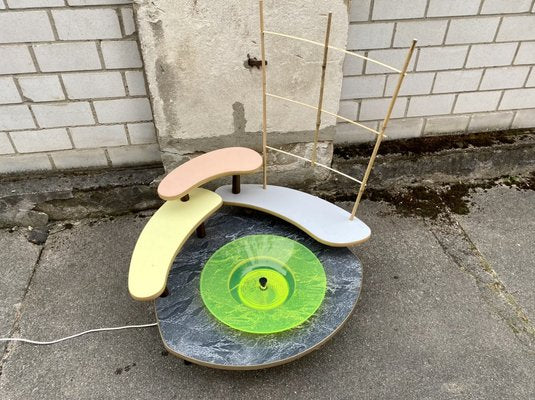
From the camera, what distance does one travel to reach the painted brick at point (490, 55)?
2641 mm

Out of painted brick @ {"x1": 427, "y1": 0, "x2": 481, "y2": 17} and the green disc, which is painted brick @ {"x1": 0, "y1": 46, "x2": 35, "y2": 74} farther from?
painted brick @ {"x1": 427, "y1": 0, "x2": 481, "y2": 17}

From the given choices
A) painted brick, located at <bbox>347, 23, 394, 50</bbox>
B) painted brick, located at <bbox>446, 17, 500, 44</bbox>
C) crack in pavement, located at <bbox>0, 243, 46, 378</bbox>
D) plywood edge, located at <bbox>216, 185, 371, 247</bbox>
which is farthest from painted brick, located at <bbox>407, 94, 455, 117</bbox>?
crack in pavement, located at <bbox>0, 243, 46, 378</bbox>

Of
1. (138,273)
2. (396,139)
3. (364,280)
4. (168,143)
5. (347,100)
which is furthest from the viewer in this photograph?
(396,139)

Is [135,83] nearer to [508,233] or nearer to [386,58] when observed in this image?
[386,58]

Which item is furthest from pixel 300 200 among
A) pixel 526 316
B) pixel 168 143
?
pixel 526 316

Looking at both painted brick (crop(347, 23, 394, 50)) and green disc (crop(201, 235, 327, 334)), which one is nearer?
green disc (crop(201, 235, 327, 334))

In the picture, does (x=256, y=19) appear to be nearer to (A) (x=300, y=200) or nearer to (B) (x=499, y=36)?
(A) (x=300, y=200)

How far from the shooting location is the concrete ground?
184cm

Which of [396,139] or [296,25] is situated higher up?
[296,25]

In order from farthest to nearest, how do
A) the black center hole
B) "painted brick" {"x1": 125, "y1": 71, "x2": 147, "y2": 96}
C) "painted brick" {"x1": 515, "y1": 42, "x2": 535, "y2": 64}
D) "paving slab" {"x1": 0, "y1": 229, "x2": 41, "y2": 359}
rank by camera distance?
1. "painted brick" {"x1": 515, "y1": 42, "x2": 535, "y2": 64}
2. "painted brick" {"x1": 125, "y1": 71, "x2": 147, "y2": 96}
3. "paving slab" {"x1": 0, "y1": 229, "x2": 41, "y2": 359}
4. the black center hole

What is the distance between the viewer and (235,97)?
2.35 m

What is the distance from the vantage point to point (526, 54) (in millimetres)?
2729

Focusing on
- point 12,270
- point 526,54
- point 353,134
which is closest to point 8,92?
point 12,270

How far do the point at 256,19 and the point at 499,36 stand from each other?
5.08 ft
